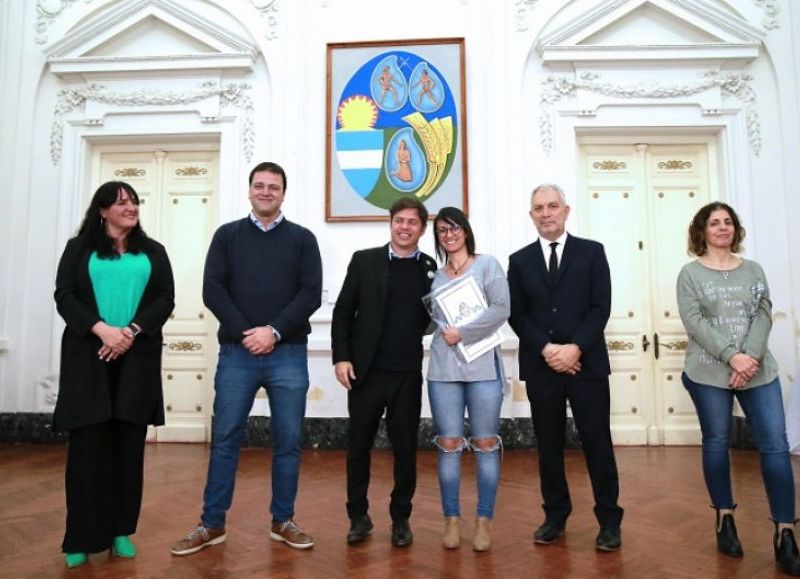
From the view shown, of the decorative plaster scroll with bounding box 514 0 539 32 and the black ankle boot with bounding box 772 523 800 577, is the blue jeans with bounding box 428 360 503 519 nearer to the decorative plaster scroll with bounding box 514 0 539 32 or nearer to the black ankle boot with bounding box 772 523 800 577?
the black ankle boot with bounding box 772 523 800 577

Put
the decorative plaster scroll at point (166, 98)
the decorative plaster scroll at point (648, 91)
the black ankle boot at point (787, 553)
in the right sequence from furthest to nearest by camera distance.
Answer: the decorative plaster scroll at point (166, 98), the decorative plaster scroll at point (648, 91), the black ankle boot at point (787, 553)

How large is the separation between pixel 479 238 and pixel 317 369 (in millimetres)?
2032

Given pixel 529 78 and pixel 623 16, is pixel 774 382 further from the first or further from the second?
pixel 623 16

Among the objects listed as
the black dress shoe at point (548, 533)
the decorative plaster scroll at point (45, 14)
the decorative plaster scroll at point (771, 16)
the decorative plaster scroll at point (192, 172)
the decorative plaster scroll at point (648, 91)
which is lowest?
the black dress shoe at point (548, 533)

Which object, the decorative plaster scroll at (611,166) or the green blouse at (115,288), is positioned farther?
the decorative plaster scroll at (611,166)

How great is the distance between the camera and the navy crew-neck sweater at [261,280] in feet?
8.35

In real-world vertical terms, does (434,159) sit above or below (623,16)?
below

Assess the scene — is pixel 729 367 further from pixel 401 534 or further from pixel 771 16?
pixel 771 16

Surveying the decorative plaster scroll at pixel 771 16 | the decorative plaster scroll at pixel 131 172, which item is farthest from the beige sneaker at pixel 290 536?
the decorative plaster scroll at pixel 771 16

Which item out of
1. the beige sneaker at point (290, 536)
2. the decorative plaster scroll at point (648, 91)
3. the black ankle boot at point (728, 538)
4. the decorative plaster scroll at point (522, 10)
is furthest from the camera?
the decorative plaster scroll at point (522, 10)

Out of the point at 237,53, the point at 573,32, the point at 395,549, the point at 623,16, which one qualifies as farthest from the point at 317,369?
the point at 623,16

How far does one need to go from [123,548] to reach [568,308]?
235 cm

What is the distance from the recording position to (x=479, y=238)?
5227 millimetres

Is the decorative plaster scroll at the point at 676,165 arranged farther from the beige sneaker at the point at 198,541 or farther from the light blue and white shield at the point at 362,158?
the beige sneaker at the point at 198,541
